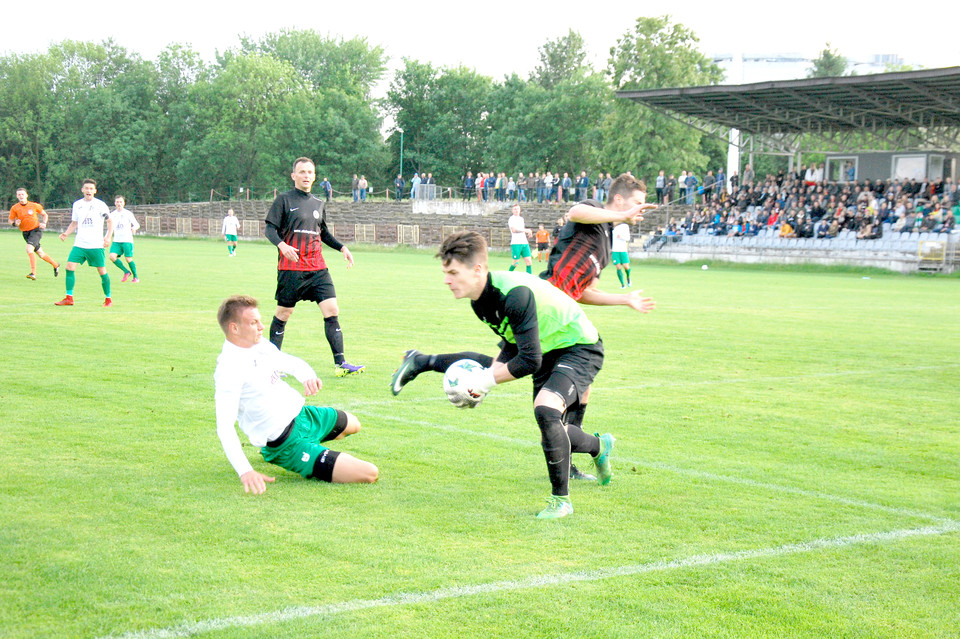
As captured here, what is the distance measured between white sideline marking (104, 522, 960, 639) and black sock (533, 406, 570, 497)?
894 millimetres

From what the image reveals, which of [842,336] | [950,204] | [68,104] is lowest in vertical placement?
[842,336]

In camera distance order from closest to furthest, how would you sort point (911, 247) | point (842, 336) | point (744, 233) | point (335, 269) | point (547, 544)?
point (547, 544) → point (842, 336) → point (335, 269) → point (911, 247) → point (744, 233)

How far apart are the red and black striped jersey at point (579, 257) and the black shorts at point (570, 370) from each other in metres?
1.33

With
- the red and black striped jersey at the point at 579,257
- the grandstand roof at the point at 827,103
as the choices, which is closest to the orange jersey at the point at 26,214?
the red and black striped jersey at the point at 579,257

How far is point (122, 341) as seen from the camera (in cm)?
1177

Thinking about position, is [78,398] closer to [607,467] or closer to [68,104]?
[607,467]

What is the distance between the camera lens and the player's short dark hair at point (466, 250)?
499cm

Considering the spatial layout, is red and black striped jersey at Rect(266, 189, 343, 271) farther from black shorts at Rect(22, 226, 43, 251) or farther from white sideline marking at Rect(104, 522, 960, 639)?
black shorts at Rect(22, 226, 43, 251)

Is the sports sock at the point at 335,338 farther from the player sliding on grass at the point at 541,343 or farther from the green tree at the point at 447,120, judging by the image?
the green tree at the point at 447,120

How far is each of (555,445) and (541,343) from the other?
600mm

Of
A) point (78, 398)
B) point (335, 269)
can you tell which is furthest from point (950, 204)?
point (78, 398)

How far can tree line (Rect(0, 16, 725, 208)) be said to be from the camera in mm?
84125

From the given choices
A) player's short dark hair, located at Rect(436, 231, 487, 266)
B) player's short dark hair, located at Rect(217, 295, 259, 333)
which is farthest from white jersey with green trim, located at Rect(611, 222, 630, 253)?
player's short dark hair, located at Rect(436, 231, 487, 266)

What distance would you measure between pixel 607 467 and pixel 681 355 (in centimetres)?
620
